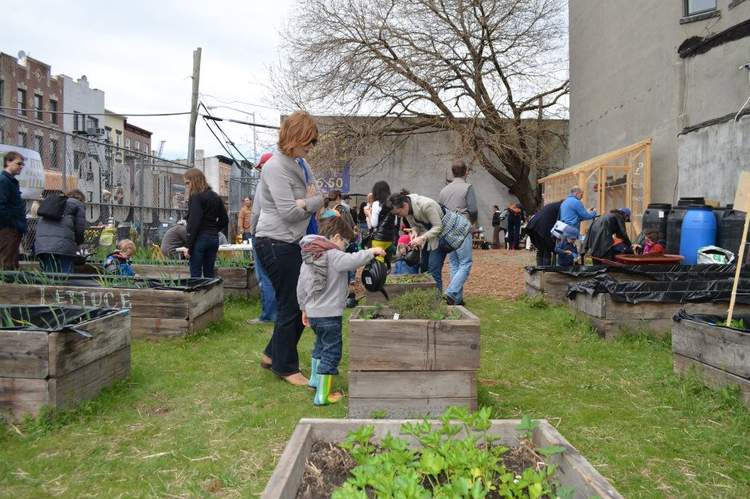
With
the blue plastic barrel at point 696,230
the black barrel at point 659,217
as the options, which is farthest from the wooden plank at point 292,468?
the black barrel at point 659,217

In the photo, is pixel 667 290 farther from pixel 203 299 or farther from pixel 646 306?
pixel 203 299

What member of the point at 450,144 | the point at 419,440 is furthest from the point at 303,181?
the point at 450,144

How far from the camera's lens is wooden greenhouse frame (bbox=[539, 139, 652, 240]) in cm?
1485

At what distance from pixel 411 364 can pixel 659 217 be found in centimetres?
995

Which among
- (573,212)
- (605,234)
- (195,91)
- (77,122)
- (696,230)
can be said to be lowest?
(605,234)

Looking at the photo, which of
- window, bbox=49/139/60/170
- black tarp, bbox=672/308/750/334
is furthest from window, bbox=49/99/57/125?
black tarp, bbox=672/308/750/334

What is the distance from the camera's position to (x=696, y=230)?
1036cm

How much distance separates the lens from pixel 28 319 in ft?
14.8

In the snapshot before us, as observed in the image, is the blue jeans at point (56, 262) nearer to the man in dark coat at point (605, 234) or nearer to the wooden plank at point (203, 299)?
the wooden plank at point (203, 299)

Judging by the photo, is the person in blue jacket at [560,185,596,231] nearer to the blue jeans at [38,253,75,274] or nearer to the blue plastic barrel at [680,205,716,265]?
the blue plastic barrel at [680,205,716,265]

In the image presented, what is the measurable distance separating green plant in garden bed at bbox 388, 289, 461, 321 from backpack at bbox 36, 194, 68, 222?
193 inches

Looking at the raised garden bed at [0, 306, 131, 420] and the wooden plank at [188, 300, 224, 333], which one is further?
the wooden plank at [188, 300, 224, 333]

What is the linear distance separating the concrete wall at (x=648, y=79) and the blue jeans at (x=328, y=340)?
400 inches

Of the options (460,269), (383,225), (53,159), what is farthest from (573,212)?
(53,159)
